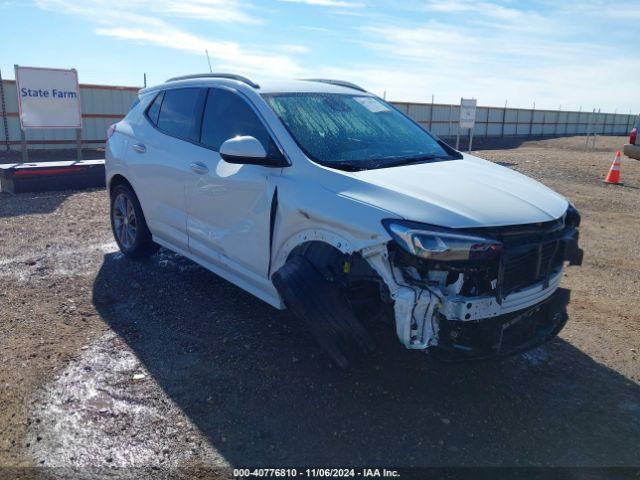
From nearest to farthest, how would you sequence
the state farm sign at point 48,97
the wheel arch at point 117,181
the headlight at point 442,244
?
the headlight at point 442,244 < the wheel arch at point 117,181 < the state farm sign at point 48,97

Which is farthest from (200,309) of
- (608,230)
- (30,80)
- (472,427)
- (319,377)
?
(30,80)

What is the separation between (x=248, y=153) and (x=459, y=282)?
159 cm

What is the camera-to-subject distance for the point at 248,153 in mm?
3611

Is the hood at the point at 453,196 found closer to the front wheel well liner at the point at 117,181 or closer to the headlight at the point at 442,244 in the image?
the headlight at the point at 442,244

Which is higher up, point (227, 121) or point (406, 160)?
point (227, 121)

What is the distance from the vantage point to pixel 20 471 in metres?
2.76

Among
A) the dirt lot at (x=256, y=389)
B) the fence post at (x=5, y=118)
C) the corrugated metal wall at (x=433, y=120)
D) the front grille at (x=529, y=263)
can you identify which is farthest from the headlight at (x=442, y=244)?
the corrugated metal wall at (x=433, y=120)

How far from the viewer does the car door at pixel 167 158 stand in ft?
15.2

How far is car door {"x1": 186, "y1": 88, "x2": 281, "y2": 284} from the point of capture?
385 cm

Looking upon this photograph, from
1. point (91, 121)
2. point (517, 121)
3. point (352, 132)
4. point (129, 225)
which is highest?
point (352, 132)

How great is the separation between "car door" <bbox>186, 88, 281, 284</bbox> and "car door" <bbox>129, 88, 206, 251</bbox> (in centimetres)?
14

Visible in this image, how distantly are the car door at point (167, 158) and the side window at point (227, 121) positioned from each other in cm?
13

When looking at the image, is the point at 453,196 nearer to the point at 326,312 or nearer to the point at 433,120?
the point at 326,312

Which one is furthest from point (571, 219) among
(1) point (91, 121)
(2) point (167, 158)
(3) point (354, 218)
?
(1) point (91, 121)
